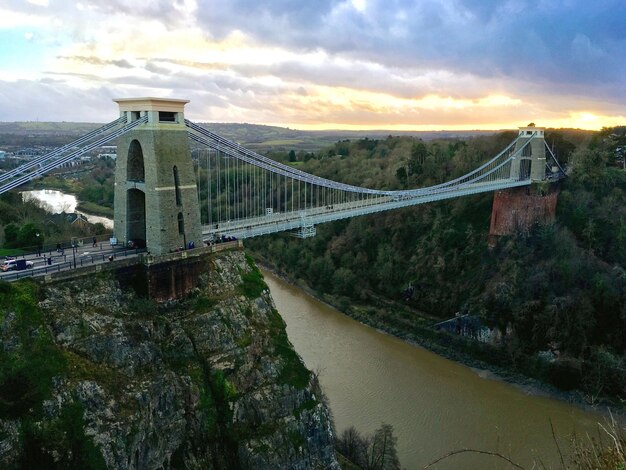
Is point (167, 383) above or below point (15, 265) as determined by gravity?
below

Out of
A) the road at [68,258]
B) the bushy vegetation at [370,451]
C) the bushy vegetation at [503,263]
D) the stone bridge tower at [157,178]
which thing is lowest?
the bushy vegetation at [370,451]

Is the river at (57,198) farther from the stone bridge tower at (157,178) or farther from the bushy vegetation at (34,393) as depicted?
the bushy vegetation at (34,393)

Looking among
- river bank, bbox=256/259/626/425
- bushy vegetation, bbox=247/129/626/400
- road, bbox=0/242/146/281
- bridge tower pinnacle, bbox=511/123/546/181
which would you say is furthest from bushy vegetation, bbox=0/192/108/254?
bridge tower pinnacle, bbox=511/123/546/181

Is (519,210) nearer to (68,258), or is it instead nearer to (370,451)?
(370,451)

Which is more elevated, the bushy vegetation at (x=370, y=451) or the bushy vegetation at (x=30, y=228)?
the bushy vegetation at (x=30, y=228)

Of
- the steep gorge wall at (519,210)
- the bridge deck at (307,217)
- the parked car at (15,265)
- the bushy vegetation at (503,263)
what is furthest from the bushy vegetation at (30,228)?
the steep gorge wall at (519,210)

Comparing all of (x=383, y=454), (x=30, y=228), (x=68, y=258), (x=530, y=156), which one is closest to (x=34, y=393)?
(x=68, y=258)

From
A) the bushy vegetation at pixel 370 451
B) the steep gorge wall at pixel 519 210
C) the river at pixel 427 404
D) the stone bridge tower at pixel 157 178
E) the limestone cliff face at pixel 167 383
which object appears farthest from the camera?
the steep gorge wall at pixel 519 210
